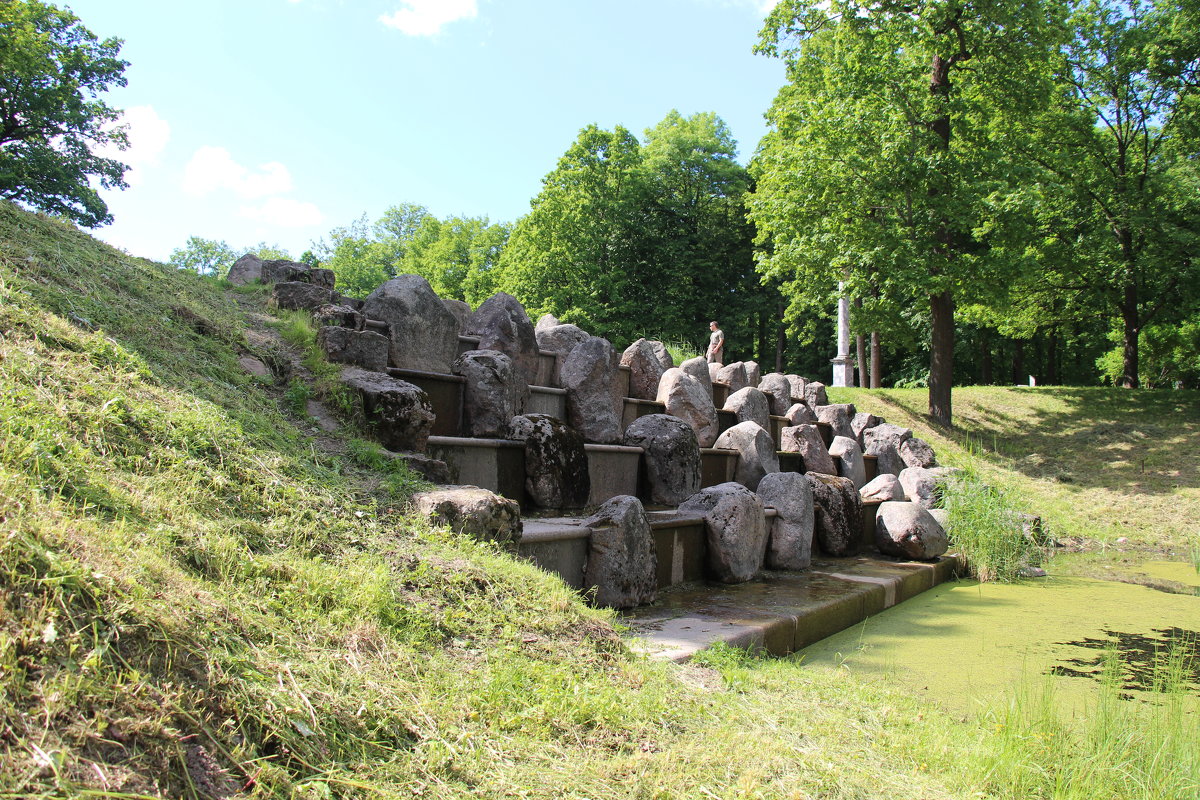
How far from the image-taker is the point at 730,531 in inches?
223

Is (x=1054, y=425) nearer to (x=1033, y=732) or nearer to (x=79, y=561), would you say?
(x=1033, y=732)

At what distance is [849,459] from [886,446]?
1.31 metres

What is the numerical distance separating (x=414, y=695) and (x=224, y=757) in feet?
1.95

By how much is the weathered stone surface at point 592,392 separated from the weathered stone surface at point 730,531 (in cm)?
121

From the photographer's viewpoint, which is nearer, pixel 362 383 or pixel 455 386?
pixel 362 383

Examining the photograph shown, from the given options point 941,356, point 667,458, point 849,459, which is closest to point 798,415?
point 849,459

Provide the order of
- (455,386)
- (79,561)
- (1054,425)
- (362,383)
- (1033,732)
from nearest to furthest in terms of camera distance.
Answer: (79,561)
(1033,732)
(362,383)
(455,386)
(1054,425)

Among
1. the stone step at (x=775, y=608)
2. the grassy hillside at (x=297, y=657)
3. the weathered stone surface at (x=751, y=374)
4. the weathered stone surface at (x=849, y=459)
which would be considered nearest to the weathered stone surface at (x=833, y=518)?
the stone step at (x=775, y=608)

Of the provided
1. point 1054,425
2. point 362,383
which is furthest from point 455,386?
point 1054,425

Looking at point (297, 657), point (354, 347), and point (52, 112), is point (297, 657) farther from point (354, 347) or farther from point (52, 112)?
point (52, 112)

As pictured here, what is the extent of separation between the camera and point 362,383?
4.48 meters

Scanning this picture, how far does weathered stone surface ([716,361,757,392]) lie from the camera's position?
1055cm

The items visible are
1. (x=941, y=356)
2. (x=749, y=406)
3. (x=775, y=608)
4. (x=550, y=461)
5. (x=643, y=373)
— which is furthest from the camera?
(x=941, y=356)

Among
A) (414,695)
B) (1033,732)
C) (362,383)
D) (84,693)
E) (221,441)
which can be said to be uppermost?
(362,383)
